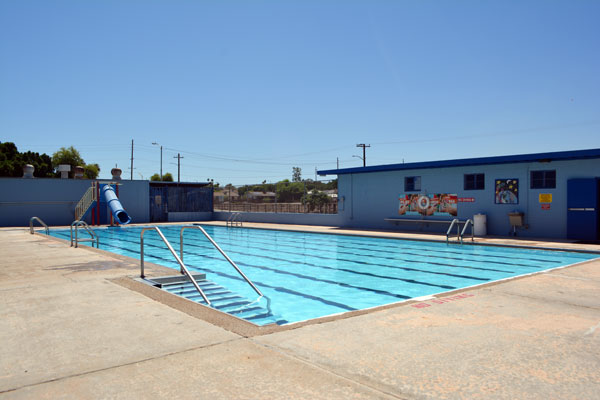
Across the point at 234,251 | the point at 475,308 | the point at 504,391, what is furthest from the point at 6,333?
the point at 234,251

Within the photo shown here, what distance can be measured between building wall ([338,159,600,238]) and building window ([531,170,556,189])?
0.44 ft

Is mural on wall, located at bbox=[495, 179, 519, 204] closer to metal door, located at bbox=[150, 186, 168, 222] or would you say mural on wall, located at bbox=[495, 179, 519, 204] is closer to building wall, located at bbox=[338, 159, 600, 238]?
building wall, located at bbox=[338, 159, 600, 238]

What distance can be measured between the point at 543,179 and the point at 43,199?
25.1 meters

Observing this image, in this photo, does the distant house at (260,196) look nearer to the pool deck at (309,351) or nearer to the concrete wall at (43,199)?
the concrete wall at (43,199)

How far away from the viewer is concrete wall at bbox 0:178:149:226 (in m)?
24.0

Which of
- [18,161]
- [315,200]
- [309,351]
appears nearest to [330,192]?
[315,200]

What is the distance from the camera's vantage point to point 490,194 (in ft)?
56.7

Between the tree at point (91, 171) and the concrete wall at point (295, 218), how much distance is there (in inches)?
1662

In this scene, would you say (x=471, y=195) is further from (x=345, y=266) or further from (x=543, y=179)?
(x=345, y=266)

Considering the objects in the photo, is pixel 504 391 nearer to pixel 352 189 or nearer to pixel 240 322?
pixel 240 322

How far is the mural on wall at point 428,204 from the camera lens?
1858 cm

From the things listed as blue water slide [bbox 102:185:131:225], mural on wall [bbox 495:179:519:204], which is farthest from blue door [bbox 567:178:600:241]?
blue water slide [bbox 102:185:131:225]

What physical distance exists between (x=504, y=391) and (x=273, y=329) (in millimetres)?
2243

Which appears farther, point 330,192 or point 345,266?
point 330,192
